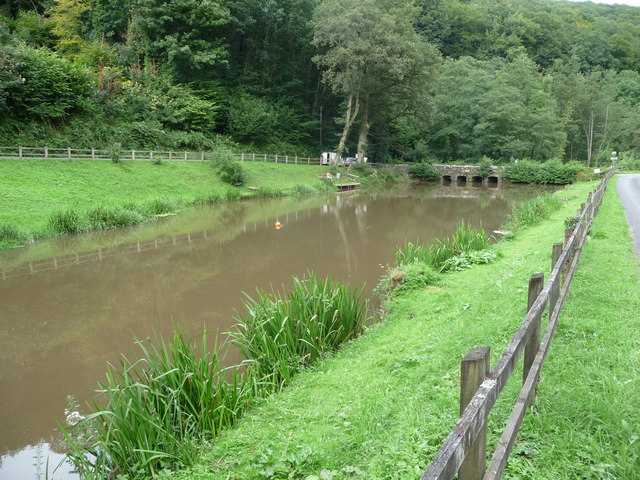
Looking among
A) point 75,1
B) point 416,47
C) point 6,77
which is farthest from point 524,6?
point 6,77

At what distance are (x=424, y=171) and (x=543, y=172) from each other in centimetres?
1122

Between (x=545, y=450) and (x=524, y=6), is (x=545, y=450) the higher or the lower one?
the lower one

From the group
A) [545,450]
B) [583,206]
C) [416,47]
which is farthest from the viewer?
[416,47]

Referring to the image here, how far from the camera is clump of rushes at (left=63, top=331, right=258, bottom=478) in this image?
439 cm

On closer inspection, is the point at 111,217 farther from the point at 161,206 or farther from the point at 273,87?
the point at 273,87

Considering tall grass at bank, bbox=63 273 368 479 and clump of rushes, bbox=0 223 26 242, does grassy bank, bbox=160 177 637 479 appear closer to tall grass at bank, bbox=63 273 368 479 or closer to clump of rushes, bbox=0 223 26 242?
tall grass at bank, bbox=63 273 368 479

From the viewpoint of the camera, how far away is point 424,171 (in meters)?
49.3

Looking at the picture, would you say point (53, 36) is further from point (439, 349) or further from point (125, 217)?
point (439, 349)

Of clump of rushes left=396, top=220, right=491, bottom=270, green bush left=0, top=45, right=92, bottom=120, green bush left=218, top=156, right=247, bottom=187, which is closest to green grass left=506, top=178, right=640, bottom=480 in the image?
clump of rushes left=396, top=220, right=491, bottom=270

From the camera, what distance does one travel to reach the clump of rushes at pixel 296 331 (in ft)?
20.3

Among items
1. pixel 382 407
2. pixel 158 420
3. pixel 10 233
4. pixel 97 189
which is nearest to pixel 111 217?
pixel 10 233

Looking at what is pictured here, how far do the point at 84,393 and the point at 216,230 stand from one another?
43.0 feet

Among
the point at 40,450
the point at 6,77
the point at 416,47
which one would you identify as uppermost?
the point at 416,47

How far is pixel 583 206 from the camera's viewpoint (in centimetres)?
1156
